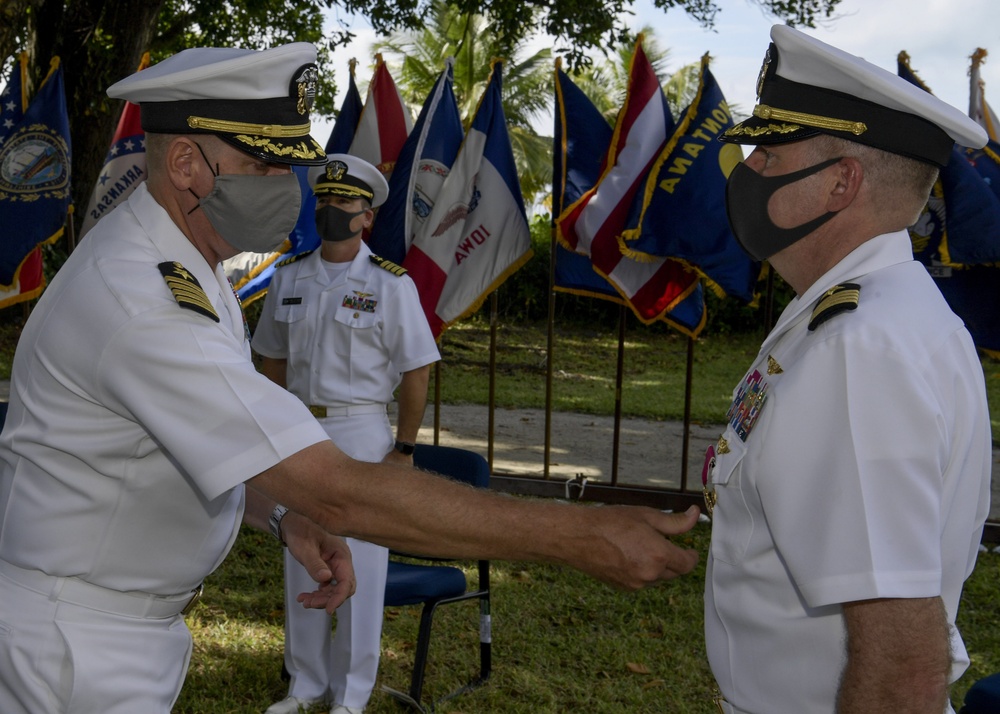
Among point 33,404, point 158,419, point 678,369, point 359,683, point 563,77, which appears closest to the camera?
point 158,419

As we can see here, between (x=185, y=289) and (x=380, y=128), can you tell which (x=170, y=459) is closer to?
(x=185, y=289)

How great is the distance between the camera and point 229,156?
2119 millimetres

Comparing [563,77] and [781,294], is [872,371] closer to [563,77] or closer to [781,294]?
[563,77]

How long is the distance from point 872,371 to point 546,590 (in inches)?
172

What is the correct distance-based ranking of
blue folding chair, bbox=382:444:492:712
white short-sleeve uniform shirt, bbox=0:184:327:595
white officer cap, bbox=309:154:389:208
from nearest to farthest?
white short-sleeve uniform shirt, bbox=0:184:327:595, blue folding chair, bbox=382:444:492:712, white officer cap, bbox=309:154:389:208

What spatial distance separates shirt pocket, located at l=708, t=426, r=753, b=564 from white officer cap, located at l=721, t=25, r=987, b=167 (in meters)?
0.61

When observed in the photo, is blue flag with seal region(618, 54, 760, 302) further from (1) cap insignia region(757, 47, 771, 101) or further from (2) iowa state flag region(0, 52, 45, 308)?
(2) iowa state flag region(0, 52, 45, 308)

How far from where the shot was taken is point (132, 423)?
1863 millimetres

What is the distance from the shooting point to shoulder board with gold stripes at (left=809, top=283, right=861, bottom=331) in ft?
5.26

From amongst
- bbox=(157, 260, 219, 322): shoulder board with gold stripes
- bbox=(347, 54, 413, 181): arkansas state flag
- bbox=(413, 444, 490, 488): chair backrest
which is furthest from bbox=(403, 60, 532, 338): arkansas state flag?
bbox=(157, 260, 219, 322): shoulder board with gold stripes

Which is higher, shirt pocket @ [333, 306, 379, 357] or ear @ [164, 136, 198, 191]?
ear @ [164, 136, 198, 191]

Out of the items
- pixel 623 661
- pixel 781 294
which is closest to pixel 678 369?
pixel 781 294

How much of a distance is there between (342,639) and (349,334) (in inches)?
56.0

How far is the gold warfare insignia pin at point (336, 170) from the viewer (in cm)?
478
